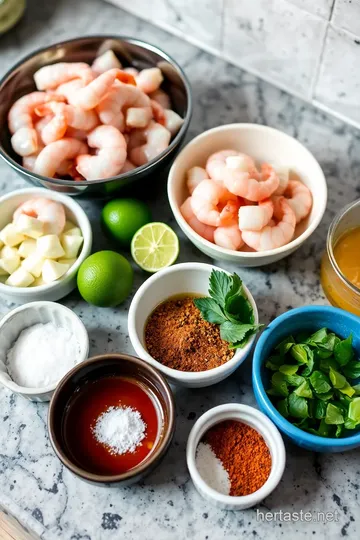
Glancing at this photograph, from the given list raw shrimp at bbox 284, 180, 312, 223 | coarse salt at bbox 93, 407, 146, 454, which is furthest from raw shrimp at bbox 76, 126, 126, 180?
coarse salt at bbox 93, 407, 146, 454

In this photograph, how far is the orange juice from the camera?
128 cm

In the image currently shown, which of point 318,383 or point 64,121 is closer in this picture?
point 318,383

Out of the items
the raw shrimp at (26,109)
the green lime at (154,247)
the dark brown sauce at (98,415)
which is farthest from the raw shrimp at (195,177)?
the dark brown sauce at (98,415)

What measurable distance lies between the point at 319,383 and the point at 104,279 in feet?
1.49

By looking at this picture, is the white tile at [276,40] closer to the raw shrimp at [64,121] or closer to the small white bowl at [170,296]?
the raw shrimp at [64,121]

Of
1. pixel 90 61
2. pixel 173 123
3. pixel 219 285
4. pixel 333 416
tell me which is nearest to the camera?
pixel 333 416

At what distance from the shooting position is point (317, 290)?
4.61 feet

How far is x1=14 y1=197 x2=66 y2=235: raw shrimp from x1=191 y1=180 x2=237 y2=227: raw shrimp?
282 mm

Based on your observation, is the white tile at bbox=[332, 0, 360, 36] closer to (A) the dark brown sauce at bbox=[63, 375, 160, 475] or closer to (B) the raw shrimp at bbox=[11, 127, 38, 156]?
(B) the raw shrimp at bbox=[11, 127, 38, 156]

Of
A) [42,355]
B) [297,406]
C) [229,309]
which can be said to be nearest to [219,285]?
[229,309]

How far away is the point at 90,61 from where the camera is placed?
1.59 meters

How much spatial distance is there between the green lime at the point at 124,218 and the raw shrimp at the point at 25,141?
205 millimetres

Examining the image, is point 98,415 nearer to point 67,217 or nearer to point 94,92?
point 67,217

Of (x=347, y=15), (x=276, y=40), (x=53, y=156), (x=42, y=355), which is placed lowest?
(x=42, y=355)
